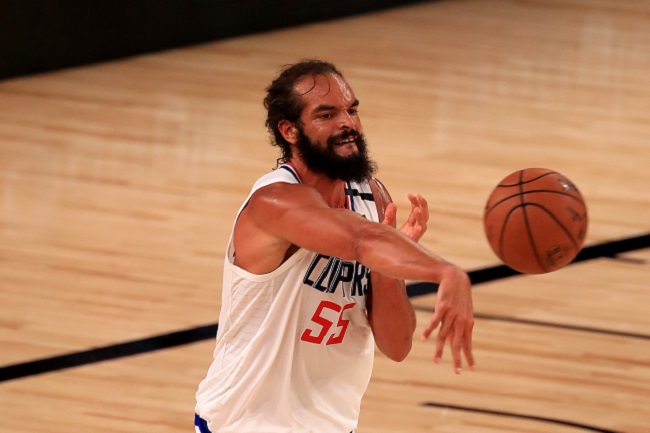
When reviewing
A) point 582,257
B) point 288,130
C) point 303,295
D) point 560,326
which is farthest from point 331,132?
point 582,257

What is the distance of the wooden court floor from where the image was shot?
5.85m

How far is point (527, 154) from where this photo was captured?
9758mm

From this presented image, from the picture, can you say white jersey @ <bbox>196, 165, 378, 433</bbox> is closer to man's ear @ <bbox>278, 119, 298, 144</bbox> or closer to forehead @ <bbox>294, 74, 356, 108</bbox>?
man's ear @ <bbox>278, 119, 298, 144</bbox>

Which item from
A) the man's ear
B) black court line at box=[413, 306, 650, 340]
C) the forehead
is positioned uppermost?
the forehead

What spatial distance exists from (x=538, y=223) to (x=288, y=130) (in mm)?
1063

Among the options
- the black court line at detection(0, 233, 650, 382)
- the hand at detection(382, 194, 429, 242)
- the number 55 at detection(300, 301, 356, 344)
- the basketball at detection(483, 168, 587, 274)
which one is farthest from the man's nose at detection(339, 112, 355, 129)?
the black court line at detection(0, 233, 650, 382)

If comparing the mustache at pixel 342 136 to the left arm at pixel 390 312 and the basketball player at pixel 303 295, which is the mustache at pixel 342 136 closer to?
the basketball player at pixel 303 295

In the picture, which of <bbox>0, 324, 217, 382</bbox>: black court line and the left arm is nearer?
the left arm

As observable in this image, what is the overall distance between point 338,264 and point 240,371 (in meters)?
0.43

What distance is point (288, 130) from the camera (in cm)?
373

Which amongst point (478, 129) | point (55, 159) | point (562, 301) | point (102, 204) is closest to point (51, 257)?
point (102, 204)

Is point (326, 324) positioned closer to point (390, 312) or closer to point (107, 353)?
Result: point (390, 312)

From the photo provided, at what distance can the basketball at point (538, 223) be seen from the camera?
4305 millimetres

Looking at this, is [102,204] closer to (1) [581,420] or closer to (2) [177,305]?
(2) [177,305]
